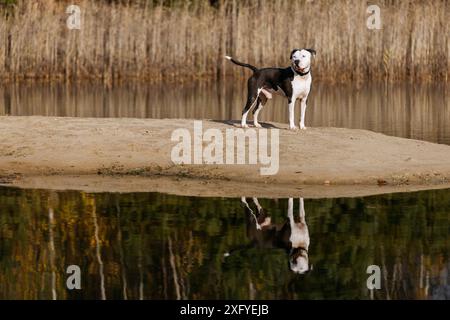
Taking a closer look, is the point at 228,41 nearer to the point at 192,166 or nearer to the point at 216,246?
the point at 192,166

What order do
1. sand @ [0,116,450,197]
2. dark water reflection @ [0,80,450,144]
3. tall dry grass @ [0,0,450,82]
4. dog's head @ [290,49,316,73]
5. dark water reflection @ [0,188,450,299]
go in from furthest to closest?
1. tall dry grass @ [0,0,450,82]
2. dark water reflection @ [0,80,450,144]
3. dog's head @ [290,49,316,73]
4. sand @ [0,116,450,197]
5. dark water reflection @ [0,188,450,299]

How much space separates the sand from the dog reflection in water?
132 cm

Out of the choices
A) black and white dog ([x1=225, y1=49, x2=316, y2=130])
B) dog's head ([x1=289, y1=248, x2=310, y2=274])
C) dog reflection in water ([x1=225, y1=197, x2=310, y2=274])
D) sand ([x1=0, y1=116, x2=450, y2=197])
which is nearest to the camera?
dog's head ([x1=289, y1=248, x2=310, y2=274])

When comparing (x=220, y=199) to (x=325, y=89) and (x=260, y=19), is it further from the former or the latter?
(x=260, y=19)

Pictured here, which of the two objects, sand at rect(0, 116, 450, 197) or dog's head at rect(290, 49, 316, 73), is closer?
sand at rect(0, 116, 450, 197)

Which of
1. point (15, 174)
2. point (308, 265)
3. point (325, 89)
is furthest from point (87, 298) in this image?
point (325, 89)

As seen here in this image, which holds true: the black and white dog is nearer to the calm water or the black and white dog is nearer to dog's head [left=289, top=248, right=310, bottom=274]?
the calm water

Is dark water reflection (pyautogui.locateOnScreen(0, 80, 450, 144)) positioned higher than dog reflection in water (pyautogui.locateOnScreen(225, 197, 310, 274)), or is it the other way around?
dark water reflection (pyautogui.locateOnScreen(0, 80, 450, 144))

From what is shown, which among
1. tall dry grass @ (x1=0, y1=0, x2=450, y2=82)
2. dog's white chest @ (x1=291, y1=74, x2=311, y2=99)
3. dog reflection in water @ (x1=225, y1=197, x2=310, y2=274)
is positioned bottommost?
dog reflection in water @ (x1=225, y1=197, x2=310, y2=274)

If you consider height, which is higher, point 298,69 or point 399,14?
point 399,14

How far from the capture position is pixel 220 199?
47.9ft

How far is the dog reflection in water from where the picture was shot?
11.5 m

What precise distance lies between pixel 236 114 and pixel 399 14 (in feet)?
31.3

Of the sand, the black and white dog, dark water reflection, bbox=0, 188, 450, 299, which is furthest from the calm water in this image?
the black and white dog
